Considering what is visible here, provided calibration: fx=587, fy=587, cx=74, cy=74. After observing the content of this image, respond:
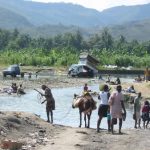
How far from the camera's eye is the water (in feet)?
101

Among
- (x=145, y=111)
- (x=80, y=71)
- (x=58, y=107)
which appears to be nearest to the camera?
(x=145, y=111)

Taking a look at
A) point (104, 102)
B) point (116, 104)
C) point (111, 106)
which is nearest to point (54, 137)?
point (111, 106)

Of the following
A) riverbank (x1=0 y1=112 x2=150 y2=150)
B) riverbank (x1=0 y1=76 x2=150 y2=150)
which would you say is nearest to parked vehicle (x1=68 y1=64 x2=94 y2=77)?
riverbank (x1=0 y1=76 x2=150 y2=150)

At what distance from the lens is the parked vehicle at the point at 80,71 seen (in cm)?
8082

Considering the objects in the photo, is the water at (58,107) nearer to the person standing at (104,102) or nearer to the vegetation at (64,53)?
the person standing at (104,102)

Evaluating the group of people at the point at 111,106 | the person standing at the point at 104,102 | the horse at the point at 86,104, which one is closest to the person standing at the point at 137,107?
the horse at the point at 86,104

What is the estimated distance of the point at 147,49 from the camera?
15050cm

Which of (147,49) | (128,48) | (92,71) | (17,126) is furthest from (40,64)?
(17,126)

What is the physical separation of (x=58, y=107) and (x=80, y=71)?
4139cm

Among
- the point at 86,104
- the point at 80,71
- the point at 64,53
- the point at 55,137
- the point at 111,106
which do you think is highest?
the point at 64,53

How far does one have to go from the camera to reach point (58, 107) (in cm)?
4069

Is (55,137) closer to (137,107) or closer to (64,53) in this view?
(137,107)

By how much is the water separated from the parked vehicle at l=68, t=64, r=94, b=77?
23566 mm

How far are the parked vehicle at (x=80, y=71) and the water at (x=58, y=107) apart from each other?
2357 centimetres
